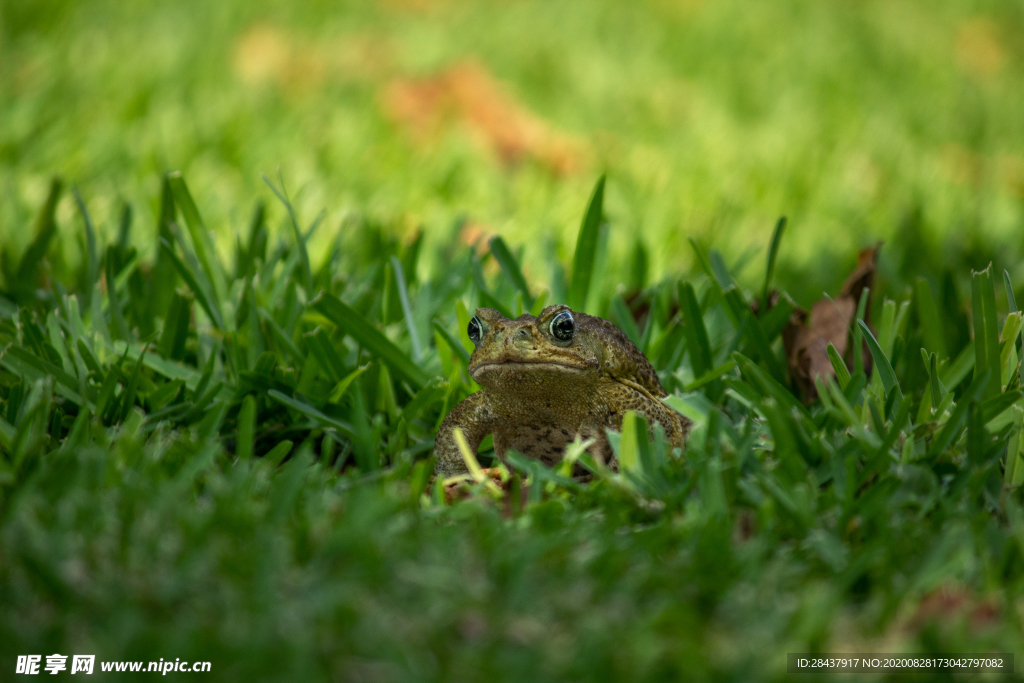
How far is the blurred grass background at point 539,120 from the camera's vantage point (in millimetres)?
3963

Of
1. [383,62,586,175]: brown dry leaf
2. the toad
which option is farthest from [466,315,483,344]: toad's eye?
[383,62,586,175]: brown dry leaf

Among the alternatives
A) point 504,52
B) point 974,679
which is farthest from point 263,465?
point 504,52

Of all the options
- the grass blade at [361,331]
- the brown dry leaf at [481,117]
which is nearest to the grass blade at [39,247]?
the grass blade at [361,331]

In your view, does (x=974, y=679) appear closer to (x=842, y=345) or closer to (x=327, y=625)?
(x=327, y=625)

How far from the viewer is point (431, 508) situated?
1.79 meters

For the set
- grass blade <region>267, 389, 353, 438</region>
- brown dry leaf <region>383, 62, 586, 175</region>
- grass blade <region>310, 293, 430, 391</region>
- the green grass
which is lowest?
grass blade <region>267, 389, 353, 438</region>

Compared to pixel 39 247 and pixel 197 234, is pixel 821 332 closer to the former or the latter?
pixel 197 234

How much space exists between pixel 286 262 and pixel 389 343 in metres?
0.66

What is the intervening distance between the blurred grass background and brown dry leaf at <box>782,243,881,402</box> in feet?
1.74

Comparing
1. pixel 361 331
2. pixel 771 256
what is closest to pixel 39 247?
pixel 361 331

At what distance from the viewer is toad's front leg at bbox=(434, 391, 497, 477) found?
2.04 m

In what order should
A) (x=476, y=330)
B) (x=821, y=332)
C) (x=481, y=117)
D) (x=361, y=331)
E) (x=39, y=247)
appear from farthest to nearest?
1. (x=481, y=117)
2. (x=39, y=247)
3. (x=821, y=332)
4. (x=361, y=331)
5. (x=476, y=330)

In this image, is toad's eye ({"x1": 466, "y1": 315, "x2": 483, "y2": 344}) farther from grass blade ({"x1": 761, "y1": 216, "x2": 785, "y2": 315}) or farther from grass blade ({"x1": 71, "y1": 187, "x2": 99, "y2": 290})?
grass blade ({"x1": 71, "y1": 187, "x2": 99, "y2": 290})

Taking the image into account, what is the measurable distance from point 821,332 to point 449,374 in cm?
106
